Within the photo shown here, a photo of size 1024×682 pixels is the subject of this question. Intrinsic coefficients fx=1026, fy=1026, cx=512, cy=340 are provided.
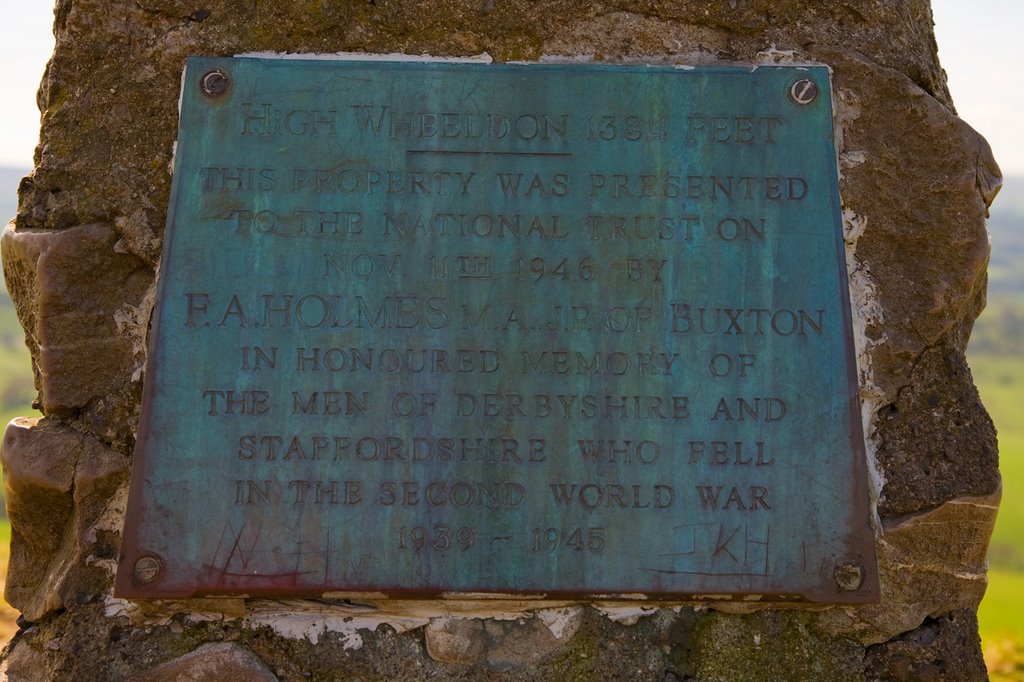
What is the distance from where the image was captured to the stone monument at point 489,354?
6.69 feet

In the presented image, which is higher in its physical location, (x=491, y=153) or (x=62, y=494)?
(x=491, y=153)

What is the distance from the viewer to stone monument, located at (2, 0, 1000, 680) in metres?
2.04

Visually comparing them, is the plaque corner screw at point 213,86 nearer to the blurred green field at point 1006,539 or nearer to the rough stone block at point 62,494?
the rough stone block at point 62,494

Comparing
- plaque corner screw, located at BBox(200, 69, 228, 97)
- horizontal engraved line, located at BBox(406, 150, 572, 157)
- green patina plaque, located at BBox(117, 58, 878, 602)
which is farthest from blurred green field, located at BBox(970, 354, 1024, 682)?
plaque corner screw, located at BBox(200, 69, 228, 97)

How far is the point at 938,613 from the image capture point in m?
2.15

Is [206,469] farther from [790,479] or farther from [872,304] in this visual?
[872,304]

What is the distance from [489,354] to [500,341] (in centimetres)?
3

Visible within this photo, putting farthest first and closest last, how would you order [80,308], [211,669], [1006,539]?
1. [1006,539]
2. [80,308]
3. [211,669]

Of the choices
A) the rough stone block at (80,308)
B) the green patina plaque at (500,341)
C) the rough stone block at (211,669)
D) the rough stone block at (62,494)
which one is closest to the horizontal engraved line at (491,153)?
the green patina plaque at (500,341)

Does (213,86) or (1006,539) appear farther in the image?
(1006,539)

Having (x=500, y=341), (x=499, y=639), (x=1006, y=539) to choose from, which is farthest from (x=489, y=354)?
(x=1006, y=539)

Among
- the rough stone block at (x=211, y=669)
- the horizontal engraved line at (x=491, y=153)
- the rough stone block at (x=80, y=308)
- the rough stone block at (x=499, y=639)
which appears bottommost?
the rough stone block at (x=211, y=669)

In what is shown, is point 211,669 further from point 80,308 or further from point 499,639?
point 80,308

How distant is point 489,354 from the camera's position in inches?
81.9
